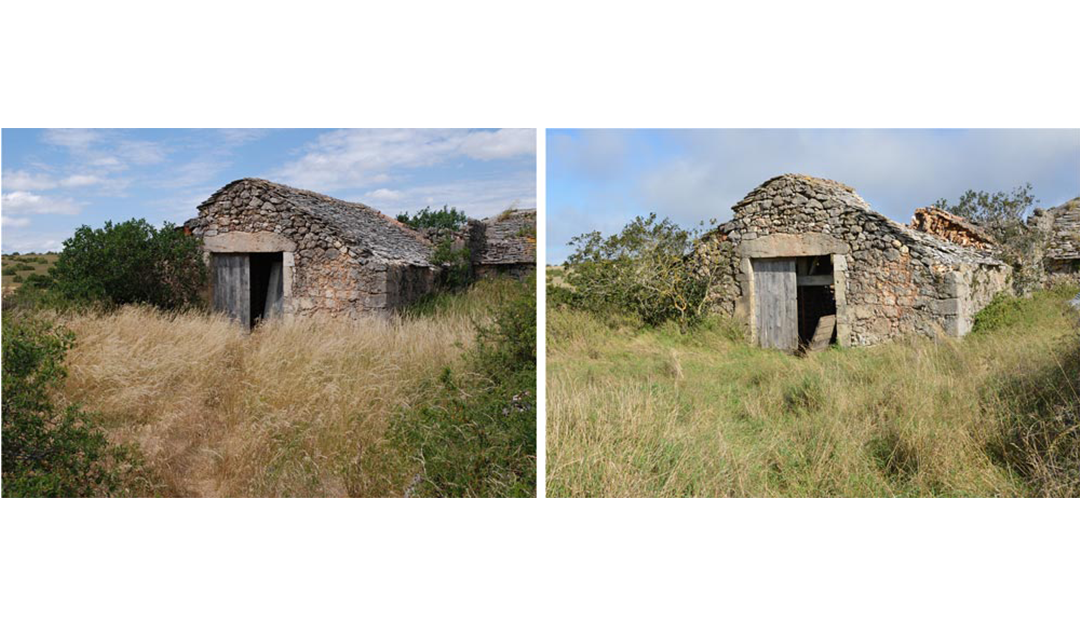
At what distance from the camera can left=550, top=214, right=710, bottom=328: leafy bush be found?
38.3ft

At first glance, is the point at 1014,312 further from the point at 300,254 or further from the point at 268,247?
the point at 268,247

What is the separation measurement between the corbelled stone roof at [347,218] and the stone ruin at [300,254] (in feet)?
0.04

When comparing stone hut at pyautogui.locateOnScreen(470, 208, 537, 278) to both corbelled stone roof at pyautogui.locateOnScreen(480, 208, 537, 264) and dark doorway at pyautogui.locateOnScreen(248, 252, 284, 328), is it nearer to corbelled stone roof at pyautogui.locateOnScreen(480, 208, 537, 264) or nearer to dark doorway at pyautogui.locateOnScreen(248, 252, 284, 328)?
corbelled stone roof at pyautogui.locateOnScreen(480, 208, 537, 264)

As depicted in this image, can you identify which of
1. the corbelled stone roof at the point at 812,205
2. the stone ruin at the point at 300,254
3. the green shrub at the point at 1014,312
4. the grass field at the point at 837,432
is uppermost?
the corbelled stone roof at the point at 812,205

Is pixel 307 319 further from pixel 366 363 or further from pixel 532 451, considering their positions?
pixel 532 451

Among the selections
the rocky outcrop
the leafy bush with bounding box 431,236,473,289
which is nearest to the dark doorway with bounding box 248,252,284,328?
the leafy bush with bounding box 431,236,473,289

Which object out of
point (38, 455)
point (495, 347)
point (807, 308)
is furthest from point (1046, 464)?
point (807, 308)

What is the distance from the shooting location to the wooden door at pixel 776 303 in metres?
10.9

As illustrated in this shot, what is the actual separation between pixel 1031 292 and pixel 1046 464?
43.2 feet

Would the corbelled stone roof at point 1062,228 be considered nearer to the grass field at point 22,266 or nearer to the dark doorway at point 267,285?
the dark doorway at point 267,285

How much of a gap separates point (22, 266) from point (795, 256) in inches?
425

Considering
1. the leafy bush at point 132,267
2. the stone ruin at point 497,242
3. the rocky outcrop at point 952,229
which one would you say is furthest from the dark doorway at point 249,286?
the rocky outcrop at point 952,229

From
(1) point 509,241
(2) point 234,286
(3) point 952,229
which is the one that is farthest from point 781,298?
(2) point 234,286

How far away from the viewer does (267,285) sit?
697 centimetres
